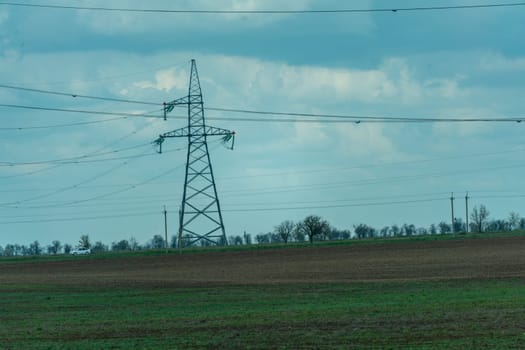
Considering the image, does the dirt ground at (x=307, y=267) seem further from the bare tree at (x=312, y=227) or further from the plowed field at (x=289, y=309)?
the bare tree at (x=312, y=227)

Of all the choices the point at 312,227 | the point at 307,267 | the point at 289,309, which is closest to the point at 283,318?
the point at 289,309

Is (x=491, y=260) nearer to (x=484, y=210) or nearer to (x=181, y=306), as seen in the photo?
(x=181, y=306)

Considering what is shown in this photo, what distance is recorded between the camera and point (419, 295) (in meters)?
38.8

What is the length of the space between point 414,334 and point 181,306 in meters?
15.6

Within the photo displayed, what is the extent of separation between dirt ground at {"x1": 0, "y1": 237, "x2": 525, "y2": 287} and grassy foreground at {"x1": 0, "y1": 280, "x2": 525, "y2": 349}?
31.7ft

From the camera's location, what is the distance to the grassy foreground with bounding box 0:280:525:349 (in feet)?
79.7

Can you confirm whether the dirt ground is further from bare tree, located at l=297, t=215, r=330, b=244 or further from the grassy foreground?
bare tree, located at l=297, t=215, r=330, b=244

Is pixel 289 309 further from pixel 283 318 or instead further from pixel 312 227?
Result: pixel 312 227

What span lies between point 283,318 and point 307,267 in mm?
42819

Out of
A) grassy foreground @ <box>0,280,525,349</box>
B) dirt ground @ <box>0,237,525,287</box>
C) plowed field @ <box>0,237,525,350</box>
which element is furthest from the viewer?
dirt ground @ <box>0,237,525,287</box>

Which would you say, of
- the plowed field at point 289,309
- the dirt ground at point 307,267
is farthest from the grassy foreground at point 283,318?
the dirt ground at point 307,267

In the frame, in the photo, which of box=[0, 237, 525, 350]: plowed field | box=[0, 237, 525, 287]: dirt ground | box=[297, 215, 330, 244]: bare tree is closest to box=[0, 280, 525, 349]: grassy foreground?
box=[0, 237, 525, 350]: plowed field

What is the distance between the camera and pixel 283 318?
30.5m

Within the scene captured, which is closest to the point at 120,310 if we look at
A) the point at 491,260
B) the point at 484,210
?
the point at 491,260
